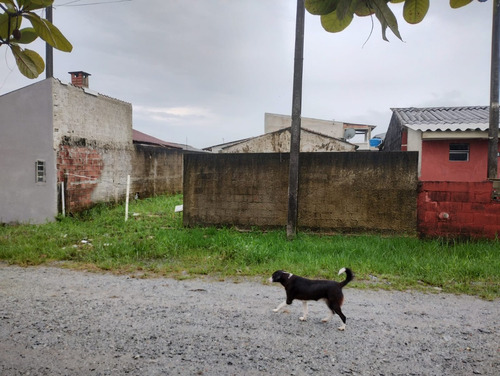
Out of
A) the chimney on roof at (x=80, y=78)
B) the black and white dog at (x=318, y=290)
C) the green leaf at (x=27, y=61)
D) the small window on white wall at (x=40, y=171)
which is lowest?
the black and white dog at (x=318, y=290)

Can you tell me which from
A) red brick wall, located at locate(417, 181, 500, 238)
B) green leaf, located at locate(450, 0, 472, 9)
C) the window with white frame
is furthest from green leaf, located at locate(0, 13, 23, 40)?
the window with white frame

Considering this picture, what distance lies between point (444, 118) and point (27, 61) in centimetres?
1356

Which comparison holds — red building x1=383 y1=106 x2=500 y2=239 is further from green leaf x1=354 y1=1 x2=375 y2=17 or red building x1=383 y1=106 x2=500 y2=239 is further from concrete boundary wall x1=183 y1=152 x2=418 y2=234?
green leaf x1=354 y1=1 x2=375 y2=17

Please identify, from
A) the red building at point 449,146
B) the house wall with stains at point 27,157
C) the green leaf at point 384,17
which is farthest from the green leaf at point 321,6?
the red building at point 449,146

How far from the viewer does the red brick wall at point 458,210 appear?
655 cm

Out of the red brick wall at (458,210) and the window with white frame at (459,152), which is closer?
the red brick wall at (458,210)

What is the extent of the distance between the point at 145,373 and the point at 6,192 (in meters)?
9.23

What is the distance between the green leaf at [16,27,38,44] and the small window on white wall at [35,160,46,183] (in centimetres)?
904

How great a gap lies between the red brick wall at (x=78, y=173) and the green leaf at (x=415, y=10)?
31.7ft

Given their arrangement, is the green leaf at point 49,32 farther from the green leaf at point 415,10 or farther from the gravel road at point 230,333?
the gravel road at point 230,333

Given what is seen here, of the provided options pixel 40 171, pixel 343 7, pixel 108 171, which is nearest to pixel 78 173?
pixel 40 171

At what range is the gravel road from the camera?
2.61 meters

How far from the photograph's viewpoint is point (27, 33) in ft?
4.25

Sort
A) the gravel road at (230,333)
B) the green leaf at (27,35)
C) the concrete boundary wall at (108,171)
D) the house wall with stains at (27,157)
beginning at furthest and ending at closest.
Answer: the concrete boundary wall at (108,171) < the house wall with stains at (27,157) < the gravel road at (230,333) < the green leaf at (27,35)
